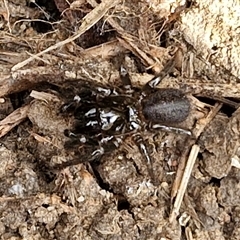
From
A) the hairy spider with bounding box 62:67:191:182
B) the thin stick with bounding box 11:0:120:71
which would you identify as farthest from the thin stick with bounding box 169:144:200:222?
the thin stick with bounding box 11:0:120:71

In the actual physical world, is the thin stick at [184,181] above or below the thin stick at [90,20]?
below

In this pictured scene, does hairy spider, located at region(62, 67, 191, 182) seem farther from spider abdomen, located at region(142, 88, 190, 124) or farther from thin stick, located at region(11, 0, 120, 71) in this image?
thin stick, located at region(11, 0, 120, 71)

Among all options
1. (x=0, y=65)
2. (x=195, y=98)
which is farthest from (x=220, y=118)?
(x=0, y=65)

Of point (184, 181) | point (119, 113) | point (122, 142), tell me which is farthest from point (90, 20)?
point (184, 181)

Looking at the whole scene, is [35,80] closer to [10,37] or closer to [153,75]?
[10,37]

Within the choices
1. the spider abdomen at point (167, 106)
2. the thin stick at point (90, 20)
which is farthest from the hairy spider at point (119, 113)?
the thin stick at point (90, 20)

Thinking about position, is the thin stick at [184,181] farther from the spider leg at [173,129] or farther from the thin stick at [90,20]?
the thin stick at [90,20]

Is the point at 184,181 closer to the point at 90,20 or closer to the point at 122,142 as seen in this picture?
the point at 122,142

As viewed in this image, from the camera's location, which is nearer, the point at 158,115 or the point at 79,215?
the point at 79,215
